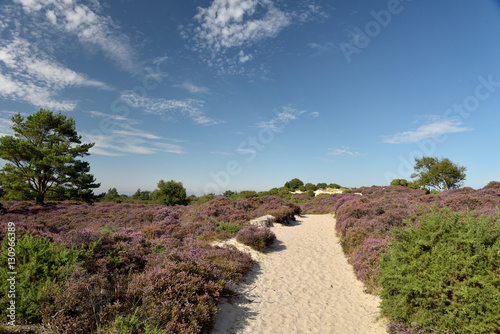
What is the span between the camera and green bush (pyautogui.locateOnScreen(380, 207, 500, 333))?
3.37 metres

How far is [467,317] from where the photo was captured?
133 inches

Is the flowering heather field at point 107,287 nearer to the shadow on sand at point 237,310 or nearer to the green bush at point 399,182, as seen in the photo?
the shadow on sand at point 237,310

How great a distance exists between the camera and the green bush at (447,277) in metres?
3.37

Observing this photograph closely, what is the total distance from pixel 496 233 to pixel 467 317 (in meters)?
1.59

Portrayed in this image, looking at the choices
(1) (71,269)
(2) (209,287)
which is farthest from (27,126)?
(2) (209,287)

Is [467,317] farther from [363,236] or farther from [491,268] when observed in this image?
[363,236]

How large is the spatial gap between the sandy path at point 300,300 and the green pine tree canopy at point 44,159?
67.3 feet

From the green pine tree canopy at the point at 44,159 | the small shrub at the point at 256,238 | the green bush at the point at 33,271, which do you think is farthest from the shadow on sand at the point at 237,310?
the green pine tree canopy at the point at 44,159

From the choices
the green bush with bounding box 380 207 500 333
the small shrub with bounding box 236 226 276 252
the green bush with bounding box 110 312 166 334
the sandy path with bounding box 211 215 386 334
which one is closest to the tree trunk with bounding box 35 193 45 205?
the small shrub with bounding box 236 226 276 252

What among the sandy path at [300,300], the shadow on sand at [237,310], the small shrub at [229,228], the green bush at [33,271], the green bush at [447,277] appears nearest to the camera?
the green bush at [33,271]

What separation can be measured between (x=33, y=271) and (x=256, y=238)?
27.5ft

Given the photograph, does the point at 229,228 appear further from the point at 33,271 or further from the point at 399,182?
the point at 399,182

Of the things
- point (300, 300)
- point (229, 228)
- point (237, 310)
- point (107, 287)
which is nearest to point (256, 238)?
point (229, 228)

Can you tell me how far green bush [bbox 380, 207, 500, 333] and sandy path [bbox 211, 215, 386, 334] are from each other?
1286 millimetres
